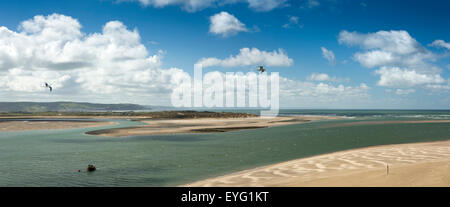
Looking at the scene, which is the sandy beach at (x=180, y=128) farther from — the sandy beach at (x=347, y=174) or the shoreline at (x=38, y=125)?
the sandy beach at (x=347, y=174)

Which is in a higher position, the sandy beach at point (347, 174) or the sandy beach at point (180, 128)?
the sandy beach at point (347, 174)

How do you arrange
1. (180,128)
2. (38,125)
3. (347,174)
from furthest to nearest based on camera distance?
(38,125) → (180,128) → (347,174)

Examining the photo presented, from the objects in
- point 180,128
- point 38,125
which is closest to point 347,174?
point 180,128

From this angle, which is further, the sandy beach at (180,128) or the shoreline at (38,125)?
the shoreline at (38,125)

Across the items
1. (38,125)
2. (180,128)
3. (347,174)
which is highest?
(347,174)

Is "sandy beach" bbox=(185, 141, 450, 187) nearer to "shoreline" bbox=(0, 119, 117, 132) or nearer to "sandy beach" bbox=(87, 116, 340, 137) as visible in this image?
"sandy beach" bbox=(87, 116, 340, 137)

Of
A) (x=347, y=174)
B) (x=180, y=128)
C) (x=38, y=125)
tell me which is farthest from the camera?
(x=38, y=125)

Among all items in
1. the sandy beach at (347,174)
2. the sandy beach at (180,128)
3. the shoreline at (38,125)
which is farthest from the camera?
the shoreline at (38,125)

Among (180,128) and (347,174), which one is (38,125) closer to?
(180,128)

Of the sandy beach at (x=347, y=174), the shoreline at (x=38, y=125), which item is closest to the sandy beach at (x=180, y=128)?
the shoreline at (x=38, y=125)

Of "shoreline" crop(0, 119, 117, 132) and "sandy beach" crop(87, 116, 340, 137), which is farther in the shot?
"shoreline" crop(0, 119, 117, 132)

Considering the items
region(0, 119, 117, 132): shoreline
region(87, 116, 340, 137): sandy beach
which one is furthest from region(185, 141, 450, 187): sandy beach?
region(0, 119, 117, 132): shoreline

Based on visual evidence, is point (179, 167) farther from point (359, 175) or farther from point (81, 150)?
point (81, 150)
